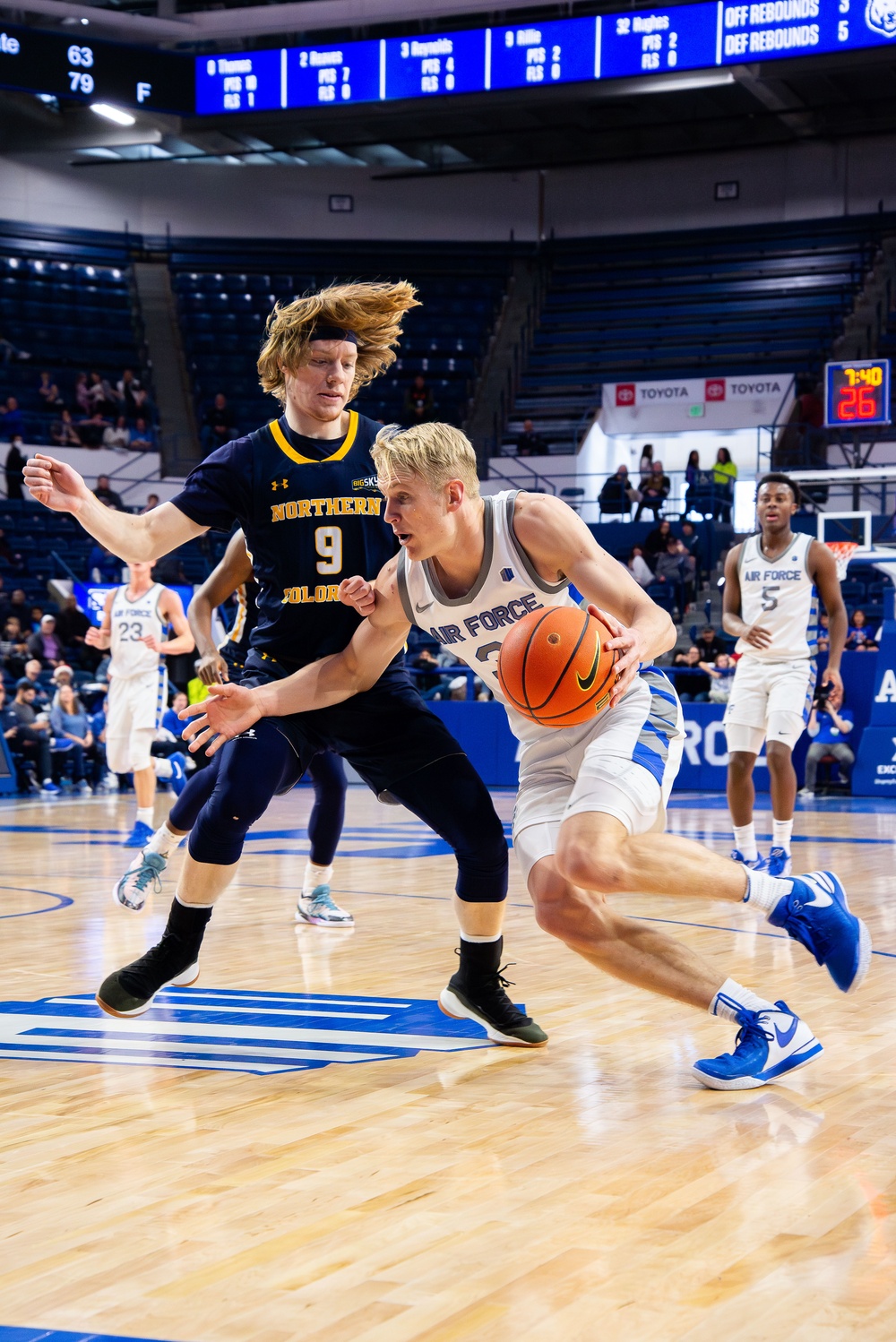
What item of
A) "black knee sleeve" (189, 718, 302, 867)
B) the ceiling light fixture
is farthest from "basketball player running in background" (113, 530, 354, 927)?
the ceiling light fixture

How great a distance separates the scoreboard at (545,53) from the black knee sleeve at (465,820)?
1738 centimetres

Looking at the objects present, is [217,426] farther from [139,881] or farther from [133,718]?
[139,881]

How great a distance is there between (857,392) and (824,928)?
16072 millimetres

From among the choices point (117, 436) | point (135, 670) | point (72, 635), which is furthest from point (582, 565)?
point (117, 436)

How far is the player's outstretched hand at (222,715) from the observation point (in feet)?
12.1

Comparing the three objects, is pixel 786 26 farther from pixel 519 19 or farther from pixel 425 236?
pixel 425 236

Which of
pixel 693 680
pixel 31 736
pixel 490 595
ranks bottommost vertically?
pixel 31 736

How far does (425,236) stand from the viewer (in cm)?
2706

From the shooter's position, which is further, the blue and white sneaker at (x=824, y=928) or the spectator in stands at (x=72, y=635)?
the spectator in stands at (x=72, y=635)

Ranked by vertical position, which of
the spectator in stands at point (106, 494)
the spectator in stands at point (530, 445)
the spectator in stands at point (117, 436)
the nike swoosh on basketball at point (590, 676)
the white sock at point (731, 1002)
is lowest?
the white sock at point (731, 1002)

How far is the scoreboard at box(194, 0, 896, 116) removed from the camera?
18625mm

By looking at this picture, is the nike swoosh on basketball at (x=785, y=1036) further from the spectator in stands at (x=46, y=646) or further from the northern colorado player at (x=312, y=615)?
the spectator in stands at (x=46, y=646)

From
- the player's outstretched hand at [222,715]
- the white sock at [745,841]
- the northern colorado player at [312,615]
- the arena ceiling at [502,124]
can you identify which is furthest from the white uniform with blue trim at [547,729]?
the arena ceiling at [502,124]

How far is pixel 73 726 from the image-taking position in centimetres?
1485
